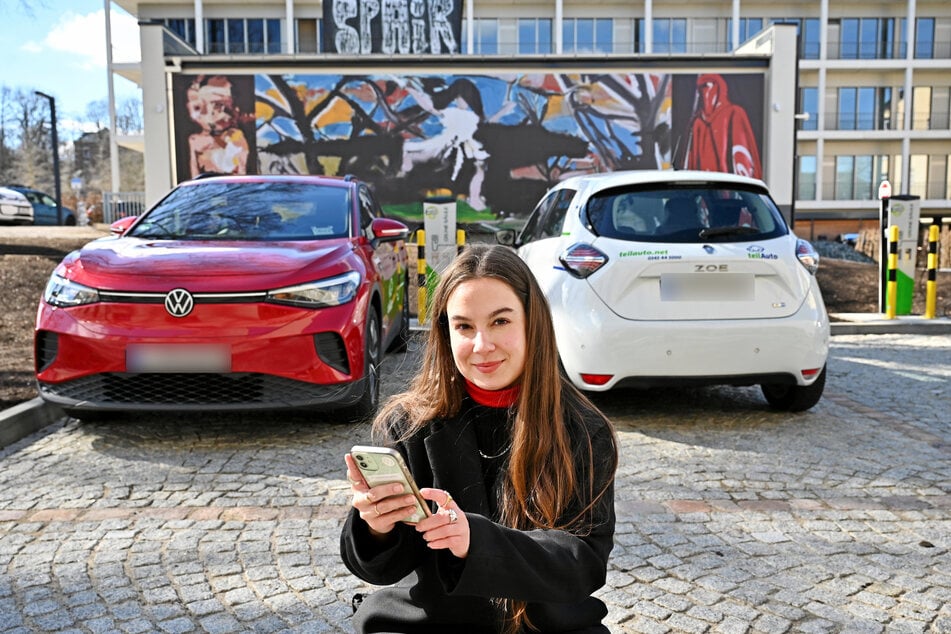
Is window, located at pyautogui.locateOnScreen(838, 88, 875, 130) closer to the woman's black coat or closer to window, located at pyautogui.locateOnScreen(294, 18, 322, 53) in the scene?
window, located at pyautogui.locateOnScreen(294, 18, 322, 53)

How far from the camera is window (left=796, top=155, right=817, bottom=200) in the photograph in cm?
4665

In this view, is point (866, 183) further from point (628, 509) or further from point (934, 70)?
point (628, 509)

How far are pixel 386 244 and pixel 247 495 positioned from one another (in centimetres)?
321

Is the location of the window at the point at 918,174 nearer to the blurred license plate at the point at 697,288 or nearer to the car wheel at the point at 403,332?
the car wheel at the point at 403,332

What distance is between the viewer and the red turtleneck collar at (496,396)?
5.83ft

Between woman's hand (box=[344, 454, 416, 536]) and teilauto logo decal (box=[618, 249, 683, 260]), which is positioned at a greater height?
teilauto logo decal (box=[618, 249, 683, 260])

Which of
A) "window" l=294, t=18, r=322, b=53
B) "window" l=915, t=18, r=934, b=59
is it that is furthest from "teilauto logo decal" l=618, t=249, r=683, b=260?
"window" l=915, t=18, r=934, b=59

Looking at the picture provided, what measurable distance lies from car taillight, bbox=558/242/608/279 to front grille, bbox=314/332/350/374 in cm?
147

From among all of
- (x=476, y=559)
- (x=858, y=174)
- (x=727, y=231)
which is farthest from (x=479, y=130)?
(x=858, y=174)

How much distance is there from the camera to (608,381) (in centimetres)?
518

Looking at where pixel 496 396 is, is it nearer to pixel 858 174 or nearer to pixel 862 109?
pixel 858 174

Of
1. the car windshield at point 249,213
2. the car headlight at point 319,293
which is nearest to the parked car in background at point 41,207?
the car windshield at point 249,213

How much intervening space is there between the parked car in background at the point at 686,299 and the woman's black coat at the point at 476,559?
340 centimetres

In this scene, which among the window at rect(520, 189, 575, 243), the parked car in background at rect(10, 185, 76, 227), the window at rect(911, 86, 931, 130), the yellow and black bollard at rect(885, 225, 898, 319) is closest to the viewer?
the window at rect(520, 189, 575, 243)
